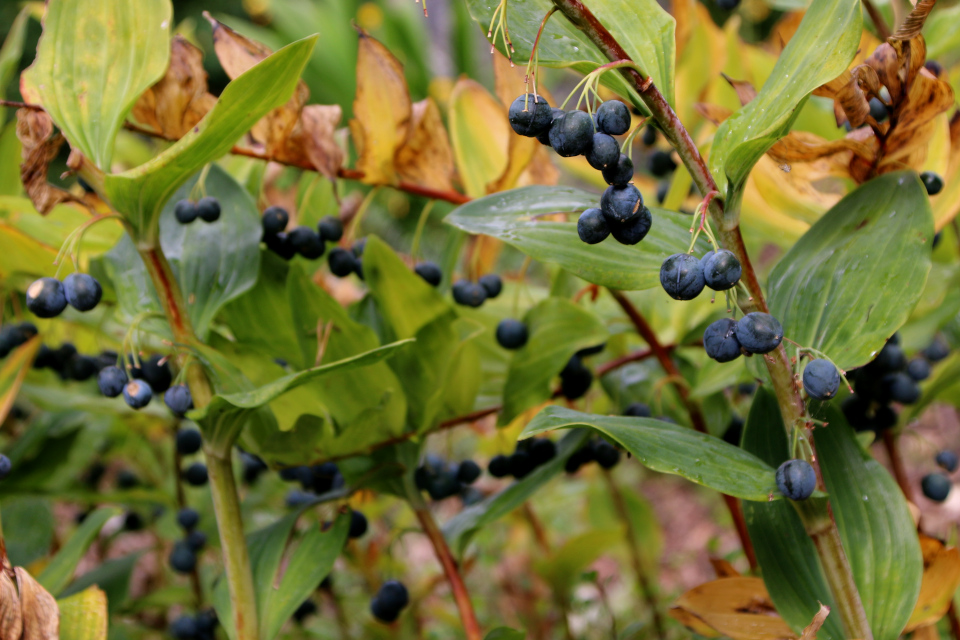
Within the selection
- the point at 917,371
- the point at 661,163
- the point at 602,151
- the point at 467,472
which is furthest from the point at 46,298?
the point at 917,371

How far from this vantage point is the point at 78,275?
2.61 ft

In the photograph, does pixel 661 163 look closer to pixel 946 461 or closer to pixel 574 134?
pixel 946 461

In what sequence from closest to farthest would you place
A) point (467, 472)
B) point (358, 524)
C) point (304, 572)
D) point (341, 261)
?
point (304, 572) → point (341, 261) → point (358, 524) → point (467, 472)

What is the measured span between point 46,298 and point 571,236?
22.7 inches

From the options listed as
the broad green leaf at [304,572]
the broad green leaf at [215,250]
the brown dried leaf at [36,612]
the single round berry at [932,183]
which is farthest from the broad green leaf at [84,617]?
the single round berry at [932,183]

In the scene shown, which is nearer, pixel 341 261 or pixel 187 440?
pixel 341 261

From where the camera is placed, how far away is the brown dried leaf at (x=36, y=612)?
2.48ft

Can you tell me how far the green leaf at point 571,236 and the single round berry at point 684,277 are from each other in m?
0.10

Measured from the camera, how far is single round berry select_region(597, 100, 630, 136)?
644mm

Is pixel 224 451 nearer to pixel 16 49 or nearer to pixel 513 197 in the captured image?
pixel 513 197

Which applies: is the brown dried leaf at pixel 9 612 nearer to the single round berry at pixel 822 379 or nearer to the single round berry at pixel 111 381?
the single round berry at pixel 111 381

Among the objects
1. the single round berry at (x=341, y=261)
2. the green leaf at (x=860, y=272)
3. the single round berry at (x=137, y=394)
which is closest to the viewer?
the green leaf at (x=860, y=272)

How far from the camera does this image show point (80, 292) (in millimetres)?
789

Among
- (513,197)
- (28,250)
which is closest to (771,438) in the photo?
(513,197)
